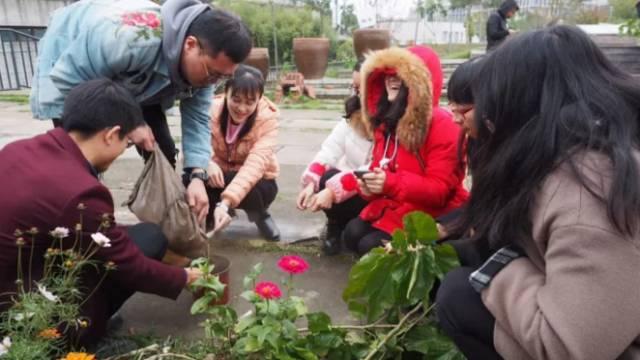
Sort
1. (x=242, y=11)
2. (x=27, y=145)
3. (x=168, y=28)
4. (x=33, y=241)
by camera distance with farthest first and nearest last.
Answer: (x=242, y=11) → (x=168, y=28) → (x=27, y=145) → (x=33, y=241)

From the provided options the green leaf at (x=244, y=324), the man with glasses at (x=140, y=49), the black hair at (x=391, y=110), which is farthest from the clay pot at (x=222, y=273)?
the black hair at (x=391, y=110)

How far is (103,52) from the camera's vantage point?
2.34 meters

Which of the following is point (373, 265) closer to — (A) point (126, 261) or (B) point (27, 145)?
(A) point (126, 261)

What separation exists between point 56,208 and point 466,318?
1.26 m

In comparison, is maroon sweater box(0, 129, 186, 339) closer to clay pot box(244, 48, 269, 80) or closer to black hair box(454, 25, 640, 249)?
black hair box(454, 25, 640, 249)

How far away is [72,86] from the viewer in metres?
2.36

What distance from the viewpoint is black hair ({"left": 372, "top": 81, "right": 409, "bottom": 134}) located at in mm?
2586

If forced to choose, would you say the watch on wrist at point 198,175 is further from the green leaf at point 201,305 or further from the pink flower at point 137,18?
the green leaf at point 201,305

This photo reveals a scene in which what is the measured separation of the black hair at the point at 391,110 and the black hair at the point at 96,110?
3.84ft

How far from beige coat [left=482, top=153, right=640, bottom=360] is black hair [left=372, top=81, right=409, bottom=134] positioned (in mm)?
1338

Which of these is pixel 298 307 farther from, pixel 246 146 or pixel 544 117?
pixel 246 146

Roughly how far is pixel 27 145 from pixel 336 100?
9.70 m

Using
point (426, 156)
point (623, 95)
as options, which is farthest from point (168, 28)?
point (623, 95)

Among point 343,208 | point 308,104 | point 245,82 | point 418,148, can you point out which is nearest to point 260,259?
point 343,208
